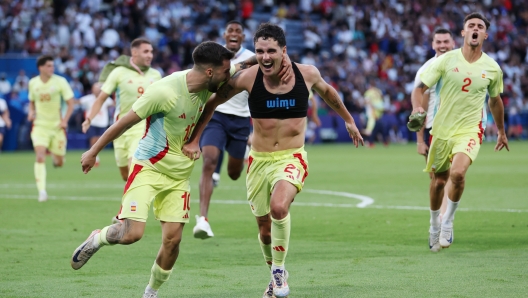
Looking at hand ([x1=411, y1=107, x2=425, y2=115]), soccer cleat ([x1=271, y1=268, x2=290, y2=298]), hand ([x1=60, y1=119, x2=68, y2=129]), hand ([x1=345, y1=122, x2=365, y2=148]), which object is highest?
hand ([x1=345, y1=122, x2=365, y2=148])

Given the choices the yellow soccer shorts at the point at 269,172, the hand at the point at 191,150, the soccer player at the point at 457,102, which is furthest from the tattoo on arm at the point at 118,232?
the soccer player at the point at 457,102

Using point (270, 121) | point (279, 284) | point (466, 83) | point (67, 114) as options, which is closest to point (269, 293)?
point (279, 284)

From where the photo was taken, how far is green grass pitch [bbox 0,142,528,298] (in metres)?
7.84

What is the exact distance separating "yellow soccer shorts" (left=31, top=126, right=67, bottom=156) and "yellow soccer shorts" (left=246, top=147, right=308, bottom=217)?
9.65 meters

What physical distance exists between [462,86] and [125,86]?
19.1 ft

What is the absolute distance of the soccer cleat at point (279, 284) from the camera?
7.21 meters

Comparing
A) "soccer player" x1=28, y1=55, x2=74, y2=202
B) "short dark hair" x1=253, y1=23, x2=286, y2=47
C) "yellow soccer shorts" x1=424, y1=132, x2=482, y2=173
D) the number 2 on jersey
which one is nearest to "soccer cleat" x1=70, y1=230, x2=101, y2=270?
"short dark hair" x1=253, y1=23, x2=286, y2=47

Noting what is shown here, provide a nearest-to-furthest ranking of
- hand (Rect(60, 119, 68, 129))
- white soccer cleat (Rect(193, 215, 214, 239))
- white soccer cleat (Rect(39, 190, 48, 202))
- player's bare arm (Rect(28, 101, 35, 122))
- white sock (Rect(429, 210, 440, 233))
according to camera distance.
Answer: white sock (Rect(429, 210, 440, 233))
white soccer cleat (Rect(193, 215, 214, 239))
white soccer cleat (Rect(39, 190, 48, 202))
hand (Rect(60, 119, 68, 129))
player's bare arm (Rect(28, 101, 35, 122))

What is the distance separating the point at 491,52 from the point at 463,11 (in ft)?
13.8

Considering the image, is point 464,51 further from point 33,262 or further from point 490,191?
point 490,191

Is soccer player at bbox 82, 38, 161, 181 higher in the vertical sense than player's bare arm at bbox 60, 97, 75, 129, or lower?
higher

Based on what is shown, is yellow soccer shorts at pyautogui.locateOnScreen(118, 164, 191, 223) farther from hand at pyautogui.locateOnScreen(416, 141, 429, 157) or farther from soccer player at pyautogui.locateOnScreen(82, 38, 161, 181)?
soccer player at pyautogui.locateOnScreen(82, 38, 161, 181)

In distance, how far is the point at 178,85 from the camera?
729cm

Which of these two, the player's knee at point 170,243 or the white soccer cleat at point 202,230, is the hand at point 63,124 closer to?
the white soccer cleat at point 202,230
